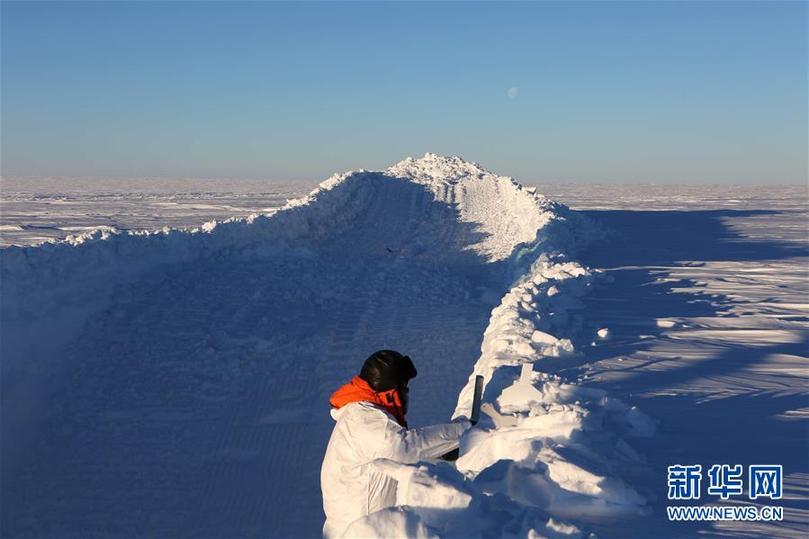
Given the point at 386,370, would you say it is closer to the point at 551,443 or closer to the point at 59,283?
the point at 551,443

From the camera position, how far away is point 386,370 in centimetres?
333

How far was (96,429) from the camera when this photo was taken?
835cm

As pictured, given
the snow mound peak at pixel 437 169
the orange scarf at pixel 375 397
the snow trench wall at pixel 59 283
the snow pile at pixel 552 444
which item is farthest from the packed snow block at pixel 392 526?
the snow mound peak at pixel 437 169

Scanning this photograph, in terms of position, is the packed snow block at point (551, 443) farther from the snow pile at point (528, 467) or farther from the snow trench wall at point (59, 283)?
the snow trench wall at point (59, 283)

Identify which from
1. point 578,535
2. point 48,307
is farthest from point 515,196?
point 578,535

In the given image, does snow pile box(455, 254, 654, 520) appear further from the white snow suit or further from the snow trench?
the white snow suit

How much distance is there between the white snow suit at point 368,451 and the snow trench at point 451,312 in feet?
0.35

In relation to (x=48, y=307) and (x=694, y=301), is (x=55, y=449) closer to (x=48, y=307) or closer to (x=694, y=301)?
(x=48, y=307)

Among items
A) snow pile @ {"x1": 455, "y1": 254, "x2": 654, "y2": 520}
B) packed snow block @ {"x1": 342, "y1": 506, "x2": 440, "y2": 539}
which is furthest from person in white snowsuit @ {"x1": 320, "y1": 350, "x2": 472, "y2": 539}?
snow pile @ {"x1": 455, "y1": 254, "x2": 654, "y2": 520}

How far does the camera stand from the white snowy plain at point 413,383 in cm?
384

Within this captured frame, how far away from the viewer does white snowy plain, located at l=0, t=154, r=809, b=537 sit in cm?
384

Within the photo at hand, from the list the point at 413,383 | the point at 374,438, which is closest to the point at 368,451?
the point at 374,438

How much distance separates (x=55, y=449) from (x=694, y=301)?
23.2 feet

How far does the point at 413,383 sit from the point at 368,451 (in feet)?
19.8
